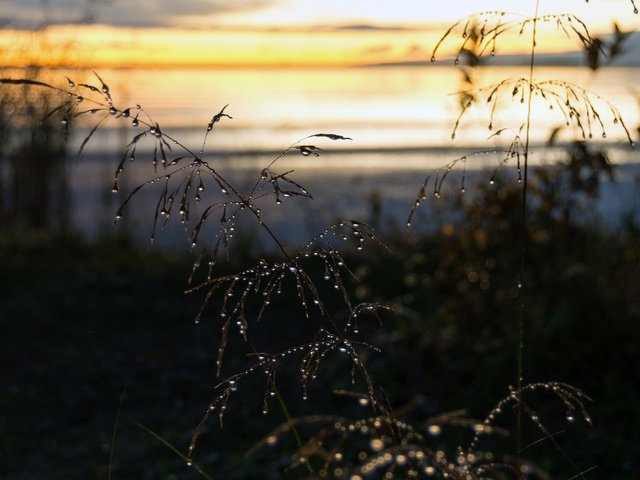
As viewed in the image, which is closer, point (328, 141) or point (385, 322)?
point (385, 322)

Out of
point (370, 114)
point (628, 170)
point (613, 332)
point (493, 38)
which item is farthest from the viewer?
point (370, 114)

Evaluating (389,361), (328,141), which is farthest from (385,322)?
(328,141)

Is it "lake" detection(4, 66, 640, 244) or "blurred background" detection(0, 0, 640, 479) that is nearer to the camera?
"blurred background" detection(0, 0, 640, 479)

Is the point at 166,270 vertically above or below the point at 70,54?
below

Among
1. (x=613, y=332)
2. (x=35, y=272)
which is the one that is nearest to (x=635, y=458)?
(x=613, y=332)

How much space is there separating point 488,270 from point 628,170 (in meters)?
9.52

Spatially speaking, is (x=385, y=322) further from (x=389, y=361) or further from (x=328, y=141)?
(x=328, y=141)

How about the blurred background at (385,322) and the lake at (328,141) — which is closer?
the blurred background at (385,322)

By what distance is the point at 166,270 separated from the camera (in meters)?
7.02

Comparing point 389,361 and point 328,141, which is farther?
point 328,141

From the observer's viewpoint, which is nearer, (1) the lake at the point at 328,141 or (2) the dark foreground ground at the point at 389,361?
(2) the dark foreground ground at the point at 389,361

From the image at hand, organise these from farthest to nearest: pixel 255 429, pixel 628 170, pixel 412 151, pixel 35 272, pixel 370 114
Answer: pixel 370 114 → pixel 412 151 → pixel 628 170 → pixel 35 272 → pixel 255 429

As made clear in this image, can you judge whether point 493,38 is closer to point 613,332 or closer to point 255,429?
point 255,429

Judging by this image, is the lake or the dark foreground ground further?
the lake
